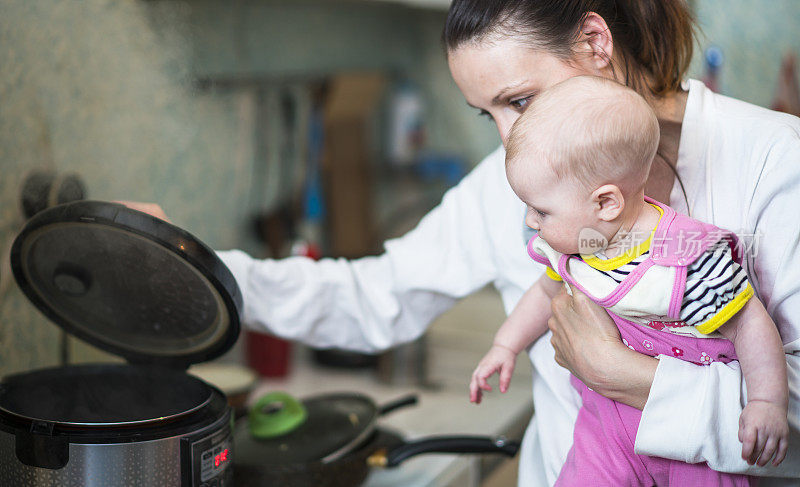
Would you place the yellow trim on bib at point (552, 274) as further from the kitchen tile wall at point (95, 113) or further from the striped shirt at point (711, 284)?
the kitchen tile wall at point (95, 113)

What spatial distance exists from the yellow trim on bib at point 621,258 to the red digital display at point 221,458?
517mm

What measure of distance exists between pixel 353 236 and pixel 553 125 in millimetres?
1454

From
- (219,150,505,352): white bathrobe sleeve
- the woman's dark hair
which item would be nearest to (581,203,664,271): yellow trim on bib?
the woman's dark hair

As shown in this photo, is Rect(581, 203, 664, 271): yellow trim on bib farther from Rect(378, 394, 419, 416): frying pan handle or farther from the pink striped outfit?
Rect(378, 394, 419, 416): frying pan handle

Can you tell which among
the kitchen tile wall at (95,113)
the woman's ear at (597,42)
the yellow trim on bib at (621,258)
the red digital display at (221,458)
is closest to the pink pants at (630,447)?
the yellow trim on bib at (621,258)

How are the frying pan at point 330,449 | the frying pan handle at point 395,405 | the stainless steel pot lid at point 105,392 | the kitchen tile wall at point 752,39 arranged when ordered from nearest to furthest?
the stainless steel pot lid at point 105,392 → the frying pan at point 330,449 → the frying pan handle at point 395,405 → the kitchen tile wall at point 752,39

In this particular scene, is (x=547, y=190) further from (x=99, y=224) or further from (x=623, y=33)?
(x=99, y=224)

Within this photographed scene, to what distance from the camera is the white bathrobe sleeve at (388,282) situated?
4.00 feet

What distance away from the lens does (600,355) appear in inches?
34.7

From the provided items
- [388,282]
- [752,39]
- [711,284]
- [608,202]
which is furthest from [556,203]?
[752,39]

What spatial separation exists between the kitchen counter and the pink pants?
499mm

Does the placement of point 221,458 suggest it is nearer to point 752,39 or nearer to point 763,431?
point 763,431

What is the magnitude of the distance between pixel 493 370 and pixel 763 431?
363 millimetres

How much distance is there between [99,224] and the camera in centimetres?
87
